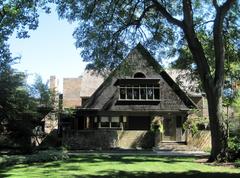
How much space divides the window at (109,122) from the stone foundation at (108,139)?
13.0ft

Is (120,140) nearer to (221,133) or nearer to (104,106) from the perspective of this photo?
(104,106)

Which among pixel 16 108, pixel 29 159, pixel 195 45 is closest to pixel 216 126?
pixel 195 45

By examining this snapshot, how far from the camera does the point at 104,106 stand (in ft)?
162

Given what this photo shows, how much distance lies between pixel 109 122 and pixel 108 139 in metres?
5.14

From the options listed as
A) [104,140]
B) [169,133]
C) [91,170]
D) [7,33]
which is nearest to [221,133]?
[91,170]

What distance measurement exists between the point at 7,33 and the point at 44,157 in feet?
26.4

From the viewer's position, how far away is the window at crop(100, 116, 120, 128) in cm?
4993

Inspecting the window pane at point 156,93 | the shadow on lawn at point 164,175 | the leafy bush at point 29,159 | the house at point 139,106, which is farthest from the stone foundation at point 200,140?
the shadow on lawn at point 164,175

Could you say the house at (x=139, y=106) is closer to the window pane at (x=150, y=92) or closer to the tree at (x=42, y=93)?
the window pane at (x=150, y=92)

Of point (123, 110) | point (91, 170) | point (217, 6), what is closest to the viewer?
point (91, 170)

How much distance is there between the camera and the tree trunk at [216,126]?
27547 millimetres

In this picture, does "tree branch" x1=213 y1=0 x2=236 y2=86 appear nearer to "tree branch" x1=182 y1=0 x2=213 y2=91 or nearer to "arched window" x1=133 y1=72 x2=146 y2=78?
"tree branch" x1=182 y1=0 x2=213 y2=91

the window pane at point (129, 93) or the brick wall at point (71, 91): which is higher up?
the brick wall at point (71, 91)

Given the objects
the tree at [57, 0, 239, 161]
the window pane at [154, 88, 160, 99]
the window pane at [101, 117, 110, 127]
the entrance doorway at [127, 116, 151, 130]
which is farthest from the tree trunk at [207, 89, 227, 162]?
the window pane at [101, 117, 110, 127]
